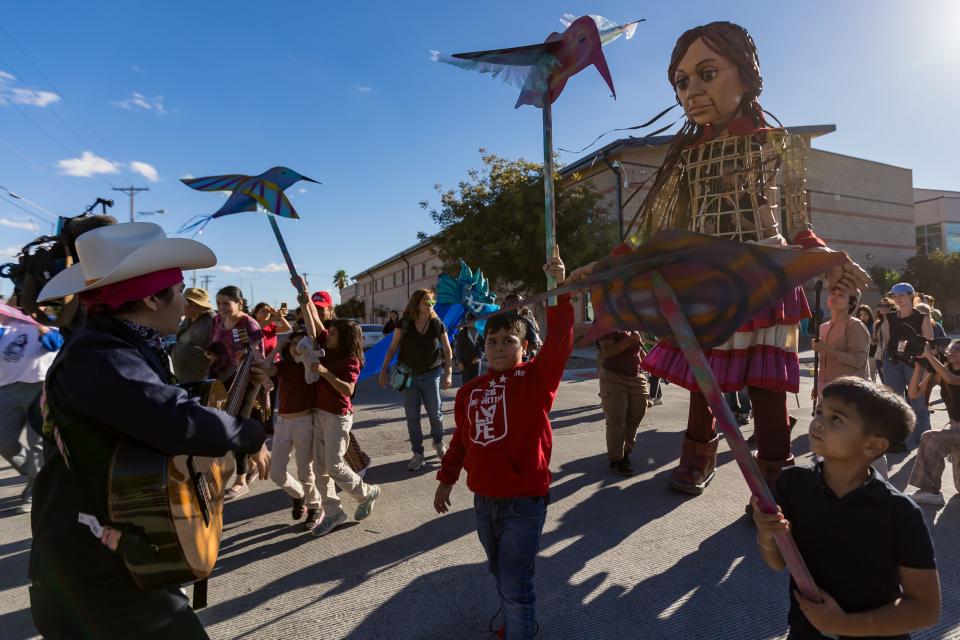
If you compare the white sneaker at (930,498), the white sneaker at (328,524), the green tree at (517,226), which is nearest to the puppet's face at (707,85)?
the white sneaker at (930,498)

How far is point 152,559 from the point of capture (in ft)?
4.69

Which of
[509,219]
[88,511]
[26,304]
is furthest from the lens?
[509,219]

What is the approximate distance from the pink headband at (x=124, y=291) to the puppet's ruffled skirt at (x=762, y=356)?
2.62 meters

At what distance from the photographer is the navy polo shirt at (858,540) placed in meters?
1.45

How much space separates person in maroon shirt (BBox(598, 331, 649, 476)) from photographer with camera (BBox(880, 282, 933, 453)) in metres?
2.84

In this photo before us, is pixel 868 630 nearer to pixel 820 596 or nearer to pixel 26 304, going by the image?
pixel 820 596

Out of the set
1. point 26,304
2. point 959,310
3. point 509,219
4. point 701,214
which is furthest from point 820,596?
point 959,310

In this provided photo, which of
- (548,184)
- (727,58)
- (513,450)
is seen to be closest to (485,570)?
(513,450)

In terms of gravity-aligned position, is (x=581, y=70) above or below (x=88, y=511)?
above

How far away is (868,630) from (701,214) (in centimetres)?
242

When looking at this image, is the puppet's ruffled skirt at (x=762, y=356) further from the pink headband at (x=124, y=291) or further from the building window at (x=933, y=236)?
the building window at (x=933, y=236)

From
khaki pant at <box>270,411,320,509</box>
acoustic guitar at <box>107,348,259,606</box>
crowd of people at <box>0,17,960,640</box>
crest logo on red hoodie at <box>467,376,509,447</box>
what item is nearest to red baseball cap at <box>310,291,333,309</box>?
crowd of people at <box>0,17,960,640</box>

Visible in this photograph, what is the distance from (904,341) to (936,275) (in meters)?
28.8

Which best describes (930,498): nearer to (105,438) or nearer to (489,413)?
(489,413)
